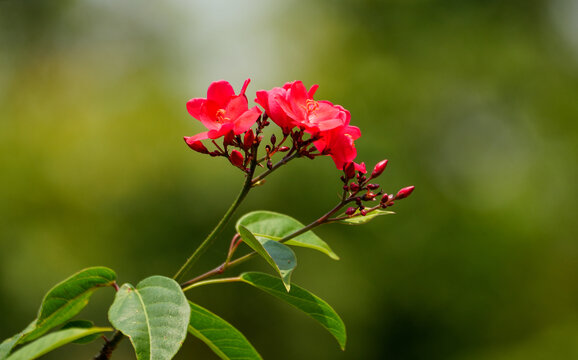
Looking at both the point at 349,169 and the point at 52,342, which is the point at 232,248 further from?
the point at 52,342

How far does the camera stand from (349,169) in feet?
4.17

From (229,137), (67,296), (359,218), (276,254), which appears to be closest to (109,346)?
(67,296)

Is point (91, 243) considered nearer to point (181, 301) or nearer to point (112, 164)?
point (112, 164)

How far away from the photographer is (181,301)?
100 centimetres

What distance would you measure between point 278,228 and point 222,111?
328mm

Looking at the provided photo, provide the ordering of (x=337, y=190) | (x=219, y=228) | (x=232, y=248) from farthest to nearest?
1. (x=337, y=190)
2. (x=232, y=248)
3. (x=219, y=228)

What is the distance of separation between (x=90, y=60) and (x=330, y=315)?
8.23 meters

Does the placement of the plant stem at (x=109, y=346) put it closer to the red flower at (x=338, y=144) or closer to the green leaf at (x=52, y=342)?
the green leaf at (x=52, y=342)

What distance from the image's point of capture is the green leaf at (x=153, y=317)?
932 millimetres

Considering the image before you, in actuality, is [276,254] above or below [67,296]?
above

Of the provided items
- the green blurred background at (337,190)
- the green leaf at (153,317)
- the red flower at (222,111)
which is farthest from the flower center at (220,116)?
the green blurred background at (337,190)

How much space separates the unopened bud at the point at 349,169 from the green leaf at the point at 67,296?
53cm

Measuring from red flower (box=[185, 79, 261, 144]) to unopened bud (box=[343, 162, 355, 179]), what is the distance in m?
0.23

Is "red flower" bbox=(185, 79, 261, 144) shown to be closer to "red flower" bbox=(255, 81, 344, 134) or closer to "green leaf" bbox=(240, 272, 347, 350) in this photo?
"red flower" bbox=(255, 81, 344, 134)
